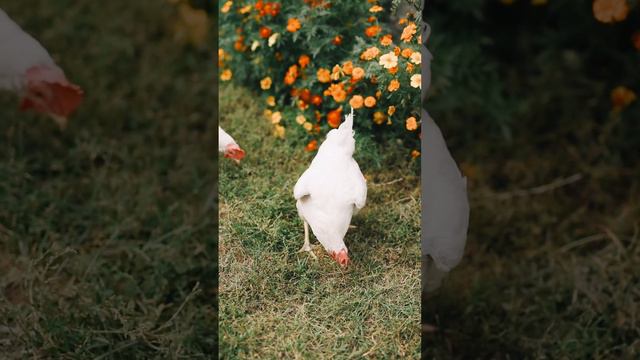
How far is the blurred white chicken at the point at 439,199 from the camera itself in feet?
3.63

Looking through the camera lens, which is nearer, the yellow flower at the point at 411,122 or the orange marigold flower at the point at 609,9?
the yellow flower at the point at 411,122

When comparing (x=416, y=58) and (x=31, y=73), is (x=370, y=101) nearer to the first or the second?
(x=416, y=58)

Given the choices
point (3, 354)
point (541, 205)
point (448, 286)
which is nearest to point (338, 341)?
point (448, 286)

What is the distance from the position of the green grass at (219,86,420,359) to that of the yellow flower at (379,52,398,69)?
147 millimetres

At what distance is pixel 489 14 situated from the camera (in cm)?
182

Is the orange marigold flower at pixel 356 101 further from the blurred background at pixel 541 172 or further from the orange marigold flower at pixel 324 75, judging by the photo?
the blurred background at pixel 541 172

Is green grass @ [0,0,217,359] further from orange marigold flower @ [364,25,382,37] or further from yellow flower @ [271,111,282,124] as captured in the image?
orange marigold flower @ [364,25,382,37]

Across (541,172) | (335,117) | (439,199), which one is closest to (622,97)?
(541,172)

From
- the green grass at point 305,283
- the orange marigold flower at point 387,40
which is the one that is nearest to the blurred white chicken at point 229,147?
the green grass at point 305,283

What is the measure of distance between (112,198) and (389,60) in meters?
0.73

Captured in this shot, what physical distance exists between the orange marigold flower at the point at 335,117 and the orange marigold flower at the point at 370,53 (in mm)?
70

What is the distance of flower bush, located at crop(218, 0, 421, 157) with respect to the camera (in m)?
1.05

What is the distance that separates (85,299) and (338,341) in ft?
1.56

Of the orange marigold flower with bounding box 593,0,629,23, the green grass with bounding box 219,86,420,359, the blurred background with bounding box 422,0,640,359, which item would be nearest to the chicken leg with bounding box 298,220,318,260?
the green grass with bounding box 219,86,420,359
